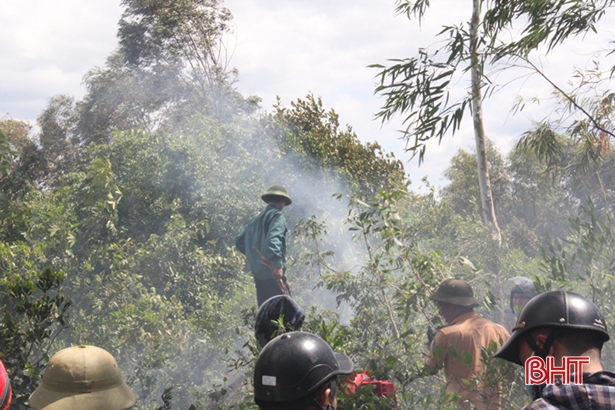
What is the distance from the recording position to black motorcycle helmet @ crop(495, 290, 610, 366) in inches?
81.7

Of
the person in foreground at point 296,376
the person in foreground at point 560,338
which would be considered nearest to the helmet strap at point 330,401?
the person in foreground at point 296,376

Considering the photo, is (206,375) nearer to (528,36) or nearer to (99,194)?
(99,194)

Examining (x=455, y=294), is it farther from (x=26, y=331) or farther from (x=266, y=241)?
(x=26, y=331)

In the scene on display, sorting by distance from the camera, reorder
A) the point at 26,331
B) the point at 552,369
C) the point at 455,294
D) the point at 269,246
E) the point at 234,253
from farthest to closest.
Answer: the point at 234,253
the point at 269,246
the point at 455,294
the point at 26,331
the point at 552,369

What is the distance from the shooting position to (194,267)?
7.59 metres

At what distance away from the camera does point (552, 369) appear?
6.56ft

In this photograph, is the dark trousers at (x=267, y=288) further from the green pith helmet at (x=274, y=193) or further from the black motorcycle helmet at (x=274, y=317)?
the black motorcycle helmet at (x=274, y=317)

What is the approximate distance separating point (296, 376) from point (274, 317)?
1.29 meters

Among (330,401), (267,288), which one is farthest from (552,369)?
(267,288)

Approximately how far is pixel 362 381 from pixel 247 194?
18.5ft

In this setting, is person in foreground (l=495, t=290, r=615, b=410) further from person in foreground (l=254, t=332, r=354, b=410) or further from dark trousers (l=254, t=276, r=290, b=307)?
dark trousers (l=254, t=276, r=290, b=307)

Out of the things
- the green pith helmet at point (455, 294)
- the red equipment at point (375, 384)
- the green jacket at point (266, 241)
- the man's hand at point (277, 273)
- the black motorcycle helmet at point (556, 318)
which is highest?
the green jacket at point (266, 241)

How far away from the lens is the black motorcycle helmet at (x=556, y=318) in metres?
2.08

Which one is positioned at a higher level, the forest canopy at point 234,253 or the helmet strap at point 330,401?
the forest canopy at point 234,253
